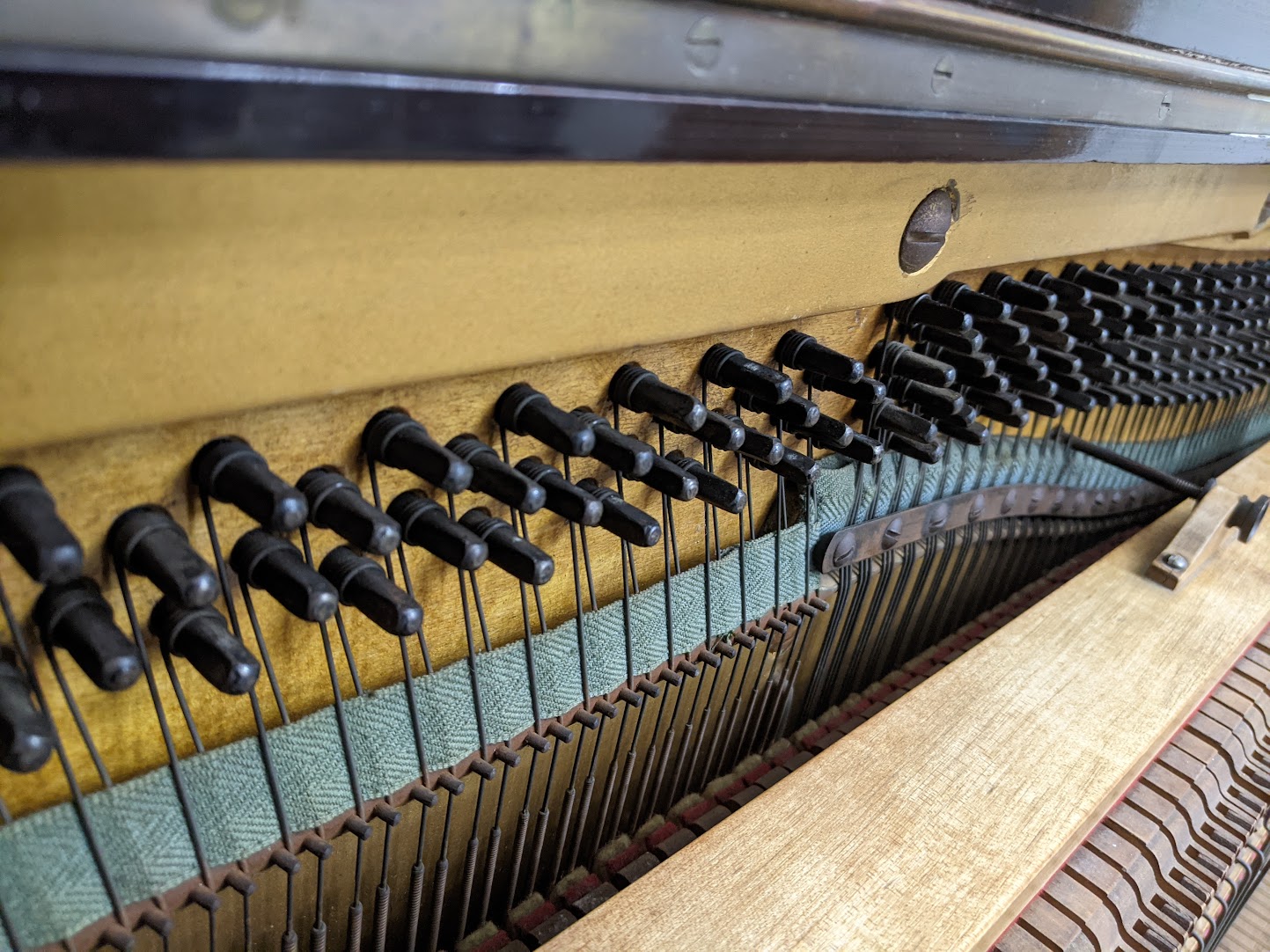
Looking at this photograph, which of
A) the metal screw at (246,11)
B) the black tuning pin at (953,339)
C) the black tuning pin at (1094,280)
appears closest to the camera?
the metal screw at (246,11)

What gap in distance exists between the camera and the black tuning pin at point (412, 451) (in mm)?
930

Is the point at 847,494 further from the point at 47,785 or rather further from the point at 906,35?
the point at 47,785

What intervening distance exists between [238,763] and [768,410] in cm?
77

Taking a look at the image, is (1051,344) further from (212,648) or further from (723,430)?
(212,648)

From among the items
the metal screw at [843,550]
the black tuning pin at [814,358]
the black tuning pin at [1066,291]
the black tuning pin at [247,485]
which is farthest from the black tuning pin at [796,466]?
the black tuning pin at [1066,291]

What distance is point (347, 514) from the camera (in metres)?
0.90

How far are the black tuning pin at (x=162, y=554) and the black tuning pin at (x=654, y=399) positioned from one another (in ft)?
1.75

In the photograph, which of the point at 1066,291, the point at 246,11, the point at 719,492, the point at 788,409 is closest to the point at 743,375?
the point at 788,409

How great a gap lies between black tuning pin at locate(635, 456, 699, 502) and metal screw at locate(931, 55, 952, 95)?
53cm

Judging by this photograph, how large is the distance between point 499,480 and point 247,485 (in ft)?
0.78

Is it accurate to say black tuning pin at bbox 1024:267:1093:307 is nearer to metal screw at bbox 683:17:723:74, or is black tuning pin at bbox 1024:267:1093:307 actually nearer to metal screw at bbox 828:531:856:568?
metal screw at bbox 828:531:856:568

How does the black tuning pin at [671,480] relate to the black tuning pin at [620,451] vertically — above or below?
below

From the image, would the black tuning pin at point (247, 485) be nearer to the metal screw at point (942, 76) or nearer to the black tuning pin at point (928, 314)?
the metal screw at point (942, 76)

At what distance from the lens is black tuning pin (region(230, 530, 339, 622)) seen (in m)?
0.85
